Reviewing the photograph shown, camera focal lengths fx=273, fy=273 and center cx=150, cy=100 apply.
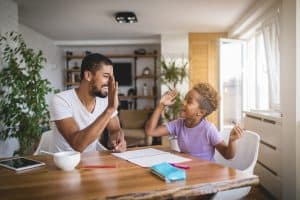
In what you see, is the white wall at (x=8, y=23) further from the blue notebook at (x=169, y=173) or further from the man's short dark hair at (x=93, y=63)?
the blue notebook at (x=169, y=173)

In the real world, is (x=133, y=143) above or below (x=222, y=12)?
below

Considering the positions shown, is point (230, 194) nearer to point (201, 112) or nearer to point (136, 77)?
point (201, 112)

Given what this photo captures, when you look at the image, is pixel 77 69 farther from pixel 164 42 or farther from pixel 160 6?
pixel 160 6

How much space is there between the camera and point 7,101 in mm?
3170

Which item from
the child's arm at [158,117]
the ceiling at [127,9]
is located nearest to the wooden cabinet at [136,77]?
the ceiling at [127,9]

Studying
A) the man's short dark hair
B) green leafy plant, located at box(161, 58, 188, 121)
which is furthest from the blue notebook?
green leafy plant, located at box(161, 58, 188, 121)

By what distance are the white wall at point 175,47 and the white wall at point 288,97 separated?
3068 mm

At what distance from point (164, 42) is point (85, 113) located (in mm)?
4299

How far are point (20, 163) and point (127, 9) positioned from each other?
10.0ft

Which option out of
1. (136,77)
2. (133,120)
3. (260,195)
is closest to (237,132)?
(260,195)

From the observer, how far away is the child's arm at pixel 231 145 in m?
1.39

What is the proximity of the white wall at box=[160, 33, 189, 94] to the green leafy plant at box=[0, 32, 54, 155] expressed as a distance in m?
3.05

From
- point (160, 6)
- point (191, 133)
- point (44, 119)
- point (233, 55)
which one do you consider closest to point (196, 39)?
point (233, 55)

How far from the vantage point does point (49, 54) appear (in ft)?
19.6
